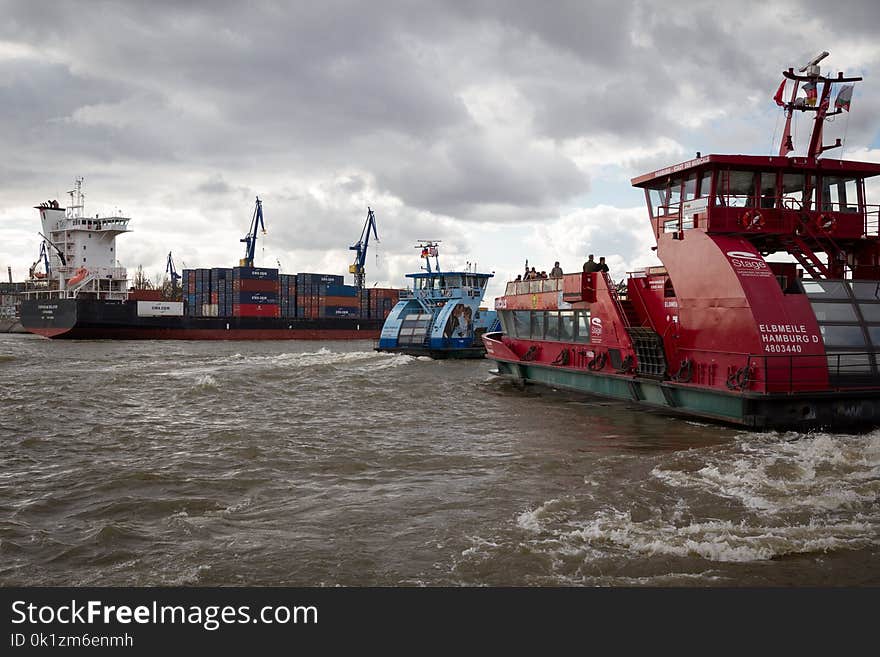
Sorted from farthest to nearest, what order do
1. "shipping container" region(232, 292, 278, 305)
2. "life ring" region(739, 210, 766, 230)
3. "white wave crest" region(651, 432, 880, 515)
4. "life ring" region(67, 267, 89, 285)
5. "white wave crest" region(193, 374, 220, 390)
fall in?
"shipping container" region(232, 292, 278, 305), "life ring" region(67, 267, 89, 285), "white wave crest" region(193, 374, 220, 390), "life ring" region(739, 210, 766, 230), "white wave crest" region(651, 432, 880, 515)

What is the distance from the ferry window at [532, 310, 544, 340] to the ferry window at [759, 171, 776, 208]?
24.9ft

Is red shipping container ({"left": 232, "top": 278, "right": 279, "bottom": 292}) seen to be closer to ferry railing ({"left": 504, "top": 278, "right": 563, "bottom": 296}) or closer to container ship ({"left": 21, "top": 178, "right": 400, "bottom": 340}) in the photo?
container ship ({"left": 21, "top": 178, "right": 400, "bottom": 340})

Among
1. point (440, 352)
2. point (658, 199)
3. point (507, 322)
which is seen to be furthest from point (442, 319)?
point (658, 199)

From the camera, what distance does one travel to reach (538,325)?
71.4 ft

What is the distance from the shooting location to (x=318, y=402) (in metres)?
18.9

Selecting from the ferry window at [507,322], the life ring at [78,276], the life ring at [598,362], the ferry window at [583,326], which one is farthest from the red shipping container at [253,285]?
the life ring at [598,362]

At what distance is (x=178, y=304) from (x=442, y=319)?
43.2 metres

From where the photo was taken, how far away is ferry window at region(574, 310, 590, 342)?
18.5 meters

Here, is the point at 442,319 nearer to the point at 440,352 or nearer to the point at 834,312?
the point at 440,352

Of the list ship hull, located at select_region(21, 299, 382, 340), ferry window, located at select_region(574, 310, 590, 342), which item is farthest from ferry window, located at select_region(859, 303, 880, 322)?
ship hull, located at select_region(21, 299, 382, 340)

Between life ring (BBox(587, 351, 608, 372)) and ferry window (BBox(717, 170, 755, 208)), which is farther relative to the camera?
life ring (BBox(587, 351, 608, 372))

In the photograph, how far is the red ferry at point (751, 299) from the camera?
12.6 metres

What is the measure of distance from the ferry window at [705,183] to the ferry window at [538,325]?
7211 mm

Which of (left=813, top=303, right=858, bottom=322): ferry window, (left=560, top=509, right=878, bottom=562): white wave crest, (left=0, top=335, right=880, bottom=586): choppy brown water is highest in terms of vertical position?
(left=813, top=303, right=858, bottom=322): ferry window
